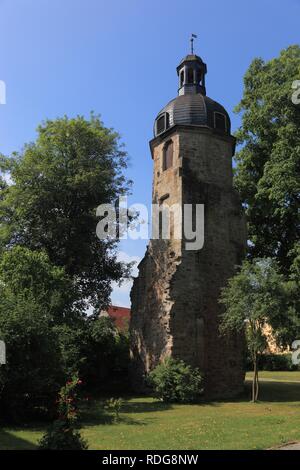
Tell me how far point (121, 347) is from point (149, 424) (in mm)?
15096

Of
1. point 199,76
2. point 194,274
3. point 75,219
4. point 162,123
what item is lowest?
point 194,274

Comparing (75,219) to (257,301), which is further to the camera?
(75,219)

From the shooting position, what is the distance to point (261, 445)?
10.0 m

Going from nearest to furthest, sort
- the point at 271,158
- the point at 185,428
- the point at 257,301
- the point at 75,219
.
Answer: the point at 185,428 < the point at 257,301 < the point at 271,158 < the point at 75,219

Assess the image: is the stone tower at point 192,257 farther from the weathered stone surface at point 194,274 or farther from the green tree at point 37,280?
the green tree at point 37,280

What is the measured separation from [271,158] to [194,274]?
7.38 meters

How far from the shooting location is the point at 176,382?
68.1ft

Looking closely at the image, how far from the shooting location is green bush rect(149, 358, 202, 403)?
20.5 meters

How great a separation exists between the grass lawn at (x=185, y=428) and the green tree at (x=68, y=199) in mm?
9652

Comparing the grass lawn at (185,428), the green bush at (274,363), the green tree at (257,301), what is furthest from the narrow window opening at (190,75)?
the green bush at (274,363)

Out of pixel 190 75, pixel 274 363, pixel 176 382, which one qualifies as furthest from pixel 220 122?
pixel 274 363

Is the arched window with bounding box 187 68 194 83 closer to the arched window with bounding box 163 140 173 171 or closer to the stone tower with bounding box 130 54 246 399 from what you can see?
the stone tower with bounding box 130 54 246 399

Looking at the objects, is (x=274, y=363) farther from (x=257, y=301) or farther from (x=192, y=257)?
(x=257, y=301)

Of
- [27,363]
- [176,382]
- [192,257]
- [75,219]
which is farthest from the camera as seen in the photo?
[75,219]
